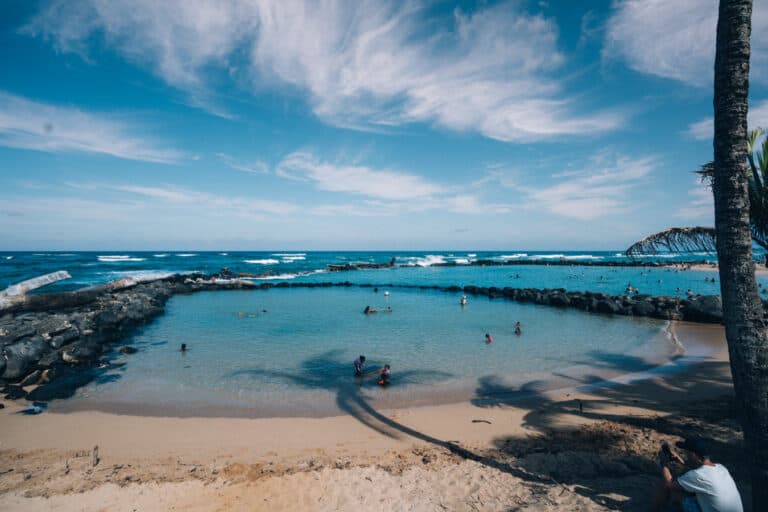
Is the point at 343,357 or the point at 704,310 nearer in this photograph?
the point at 343,357

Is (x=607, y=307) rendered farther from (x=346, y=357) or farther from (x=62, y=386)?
(x=62, y=386)

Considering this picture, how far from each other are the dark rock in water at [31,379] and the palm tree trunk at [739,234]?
17.9 m

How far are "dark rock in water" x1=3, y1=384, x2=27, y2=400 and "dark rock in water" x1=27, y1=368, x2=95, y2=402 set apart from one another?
204 mm

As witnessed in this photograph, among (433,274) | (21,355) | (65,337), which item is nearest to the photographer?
(21,355)

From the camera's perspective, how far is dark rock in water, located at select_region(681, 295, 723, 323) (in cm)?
2070

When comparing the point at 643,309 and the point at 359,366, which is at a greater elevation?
the point at 643,309

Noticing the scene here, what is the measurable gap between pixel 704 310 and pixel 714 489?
2240 cm

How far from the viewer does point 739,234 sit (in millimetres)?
4484

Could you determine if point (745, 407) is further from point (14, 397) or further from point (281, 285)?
point (281, 285)

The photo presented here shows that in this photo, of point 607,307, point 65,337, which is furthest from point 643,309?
point 65,337

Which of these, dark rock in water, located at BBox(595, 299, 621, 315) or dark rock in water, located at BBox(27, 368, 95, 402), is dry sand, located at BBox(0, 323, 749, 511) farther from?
dark rock in water, located at BBox(595, 299, 621, 315)

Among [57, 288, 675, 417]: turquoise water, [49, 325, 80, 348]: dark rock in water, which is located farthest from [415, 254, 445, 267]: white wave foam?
[49, 325, 80, 348]: dark rock in water

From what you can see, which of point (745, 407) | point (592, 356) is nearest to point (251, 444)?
point (745, 407)

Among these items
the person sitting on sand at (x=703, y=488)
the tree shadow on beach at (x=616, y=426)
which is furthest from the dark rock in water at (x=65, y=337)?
the person sitting on sand at (x=703, y=488)
